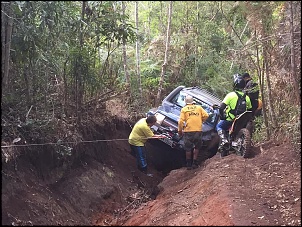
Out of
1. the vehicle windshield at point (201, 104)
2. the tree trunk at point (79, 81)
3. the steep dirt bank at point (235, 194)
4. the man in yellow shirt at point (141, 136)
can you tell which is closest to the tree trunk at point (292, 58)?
the steep dirt bank at point (235, 194)

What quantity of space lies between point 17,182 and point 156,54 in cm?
1149

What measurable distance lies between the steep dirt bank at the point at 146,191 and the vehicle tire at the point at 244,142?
23 cm

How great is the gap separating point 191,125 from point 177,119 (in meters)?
1.10

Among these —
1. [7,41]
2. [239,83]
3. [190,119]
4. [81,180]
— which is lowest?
[81,180]

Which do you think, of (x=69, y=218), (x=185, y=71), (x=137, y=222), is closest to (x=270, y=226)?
(x=137, y=222)

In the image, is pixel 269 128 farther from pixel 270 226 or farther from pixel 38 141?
pixel 38 141

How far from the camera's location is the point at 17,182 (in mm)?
7250

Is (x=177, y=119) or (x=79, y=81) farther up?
(x=79, y=81)

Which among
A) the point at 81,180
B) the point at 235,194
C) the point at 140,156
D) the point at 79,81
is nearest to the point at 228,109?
the point at 140,156

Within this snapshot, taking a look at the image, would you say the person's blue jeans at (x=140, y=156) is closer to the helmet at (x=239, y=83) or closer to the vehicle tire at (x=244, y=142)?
the vehicle tire at (x=244, y=142)

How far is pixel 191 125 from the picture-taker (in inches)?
390

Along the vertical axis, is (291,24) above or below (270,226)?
above

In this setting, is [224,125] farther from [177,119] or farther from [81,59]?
[81,59]

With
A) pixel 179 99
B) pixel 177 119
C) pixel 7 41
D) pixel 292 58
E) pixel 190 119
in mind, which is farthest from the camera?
pixel 179 99
